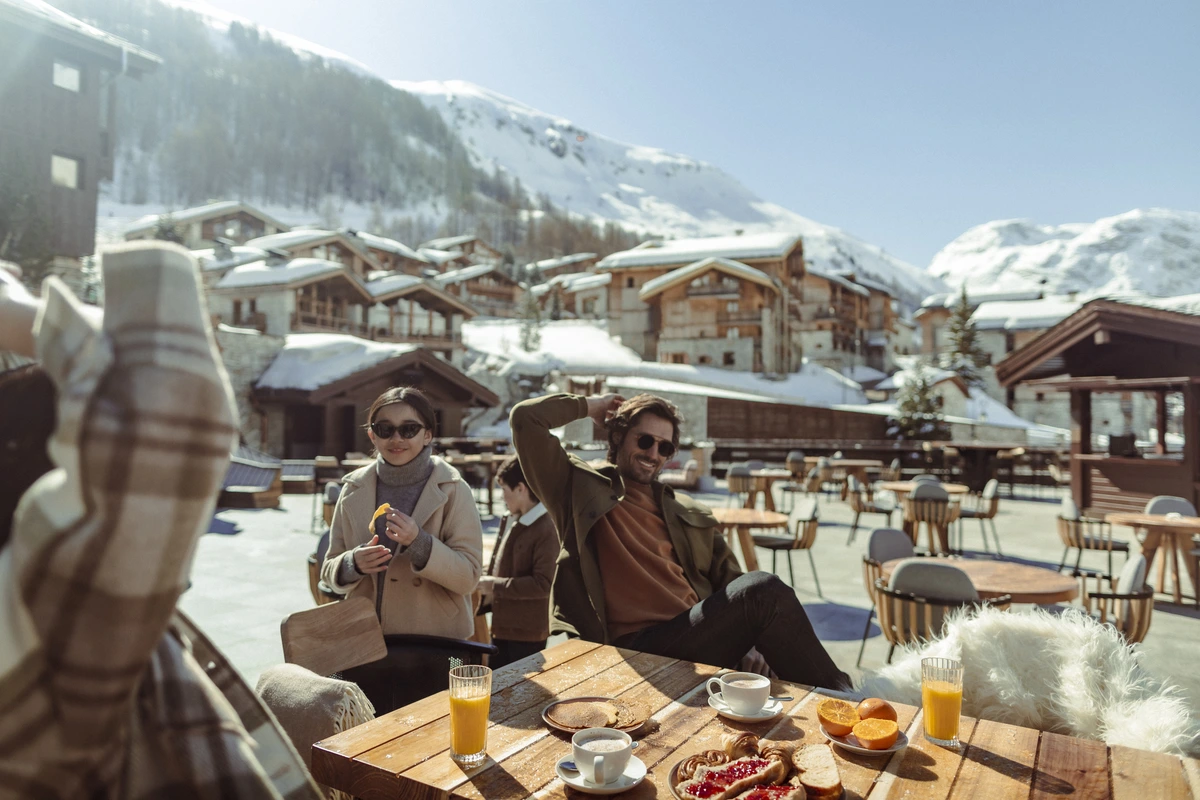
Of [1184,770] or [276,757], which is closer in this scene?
[276,757]

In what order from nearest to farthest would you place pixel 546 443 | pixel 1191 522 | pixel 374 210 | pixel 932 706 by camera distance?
1. pixel 932 706
2. pixel 546 443
3. pixel 1191 522
4. pixel 374 210

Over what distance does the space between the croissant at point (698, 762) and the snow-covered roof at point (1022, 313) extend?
4563 cm

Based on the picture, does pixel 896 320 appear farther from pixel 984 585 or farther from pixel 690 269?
pixel 984 585

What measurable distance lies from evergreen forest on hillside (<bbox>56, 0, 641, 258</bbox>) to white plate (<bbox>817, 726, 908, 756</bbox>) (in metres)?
71.1

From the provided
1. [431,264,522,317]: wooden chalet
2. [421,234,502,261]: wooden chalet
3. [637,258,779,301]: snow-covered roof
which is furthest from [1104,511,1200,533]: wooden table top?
[421,234,502,261]: wooden chalet

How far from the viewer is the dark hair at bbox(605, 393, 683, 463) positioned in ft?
10.5

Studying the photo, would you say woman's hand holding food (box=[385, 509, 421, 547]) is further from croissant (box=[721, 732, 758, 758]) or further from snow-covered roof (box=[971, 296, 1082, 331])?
snow-covered roof (box=[971, 296, 1082, 331])

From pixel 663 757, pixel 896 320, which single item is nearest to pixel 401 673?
pixel 663 757

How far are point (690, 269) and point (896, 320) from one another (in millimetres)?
32675

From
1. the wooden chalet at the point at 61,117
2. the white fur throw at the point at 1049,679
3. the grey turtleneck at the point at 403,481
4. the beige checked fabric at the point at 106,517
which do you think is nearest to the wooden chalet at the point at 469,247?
the wooden chalet at the point at 61,117

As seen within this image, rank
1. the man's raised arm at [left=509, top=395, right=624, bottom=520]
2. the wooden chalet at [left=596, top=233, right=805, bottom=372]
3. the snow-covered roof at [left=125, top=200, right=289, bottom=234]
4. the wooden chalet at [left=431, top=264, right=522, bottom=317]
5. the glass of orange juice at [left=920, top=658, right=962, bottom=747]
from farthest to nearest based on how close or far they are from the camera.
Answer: the wooden chalet at [left=431, top=264, right=522, bottom=317]
the snow-covered roof at [left=125, top=200, right=289, bottom=234]
the wooden chalet at [left=596, top=233, right=805, bottom=372]
the man's raised arm at [left=509, top=395, right=624, bottom=520]
the glass of orange juice at [left=920, top=658, right=962, bottom=747]

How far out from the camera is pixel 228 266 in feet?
106

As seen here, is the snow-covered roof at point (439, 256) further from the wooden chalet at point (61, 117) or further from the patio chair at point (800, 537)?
the patio chair at point (800, 537)

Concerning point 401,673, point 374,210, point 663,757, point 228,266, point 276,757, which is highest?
point 374,210
